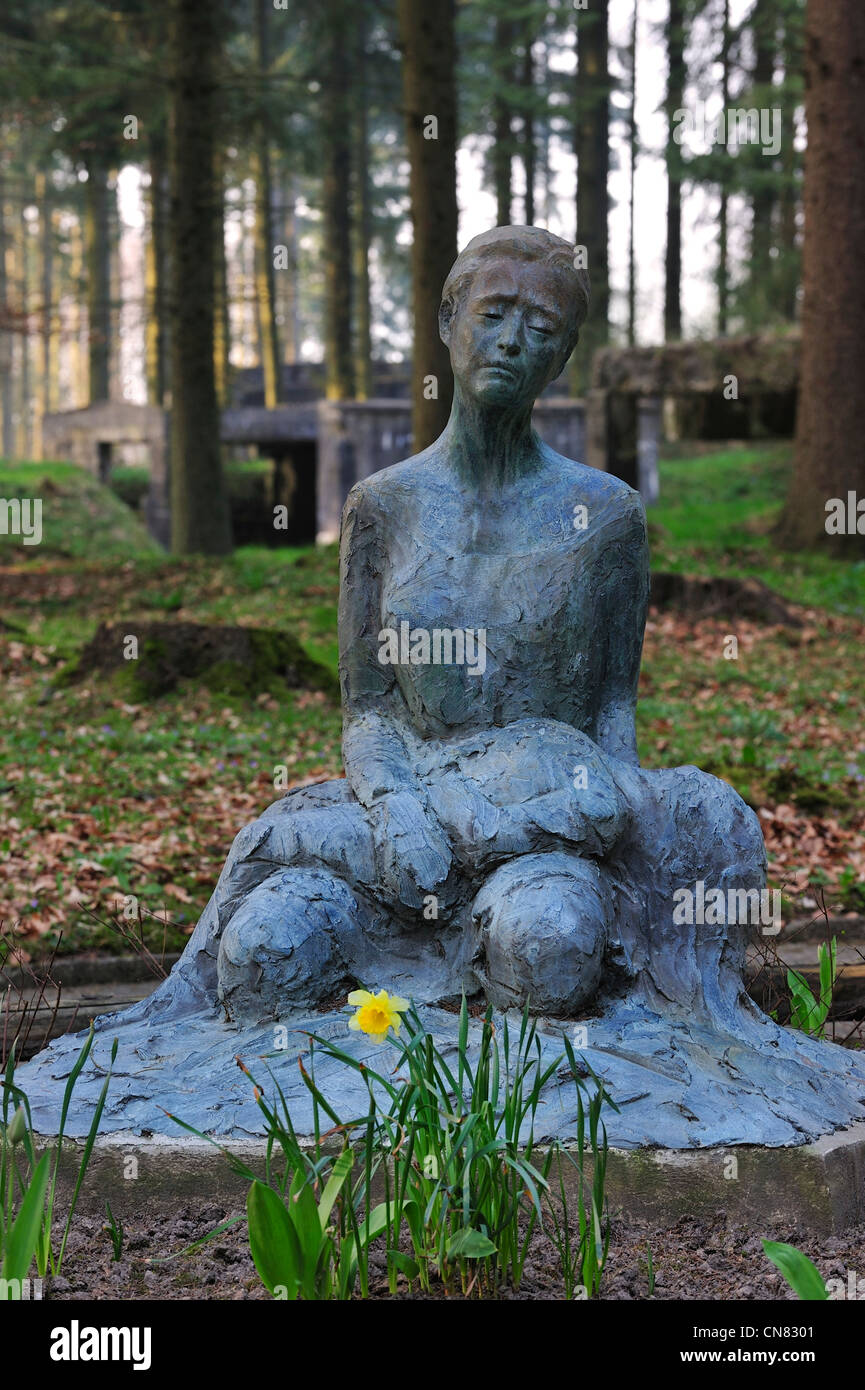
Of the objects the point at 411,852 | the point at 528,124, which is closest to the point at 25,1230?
the point at 411,852

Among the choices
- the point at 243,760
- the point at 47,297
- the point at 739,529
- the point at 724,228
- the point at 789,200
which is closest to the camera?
the point at 243,760

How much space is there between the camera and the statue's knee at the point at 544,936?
3.87m

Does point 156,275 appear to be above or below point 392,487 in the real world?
above

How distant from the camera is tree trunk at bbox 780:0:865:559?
12812 mm

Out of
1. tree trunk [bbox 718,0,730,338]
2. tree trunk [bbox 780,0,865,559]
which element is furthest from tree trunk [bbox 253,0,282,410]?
tree trunk [bbox 780,0,865,559]

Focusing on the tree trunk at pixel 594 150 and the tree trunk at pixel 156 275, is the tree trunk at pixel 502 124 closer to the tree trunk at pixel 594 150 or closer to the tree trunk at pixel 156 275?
the tree trunk at pixel 594 150

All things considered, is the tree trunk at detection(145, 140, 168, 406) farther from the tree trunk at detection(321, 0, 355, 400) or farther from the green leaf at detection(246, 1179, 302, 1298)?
the green leaf at detection(246, 1179, 302, 1298)

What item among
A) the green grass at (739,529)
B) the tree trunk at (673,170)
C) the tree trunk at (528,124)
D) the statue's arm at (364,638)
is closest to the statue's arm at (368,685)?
the statue's arm at (364,638)

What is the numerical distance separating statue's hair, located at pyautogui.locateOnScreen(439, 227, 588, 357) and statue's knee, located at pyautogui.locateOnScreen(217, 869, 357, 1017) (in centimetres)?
175

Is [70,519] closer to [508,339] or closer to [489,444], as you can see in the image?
[489,444]

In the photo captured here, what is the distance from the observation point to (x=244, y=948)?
4.03m

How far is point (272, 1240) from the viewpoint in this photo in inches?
114

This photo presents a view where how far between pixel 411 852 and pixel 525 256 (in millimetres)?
1711

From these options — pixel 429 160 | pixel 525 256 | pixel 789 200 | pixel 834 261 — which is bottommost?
pixel 525 256
